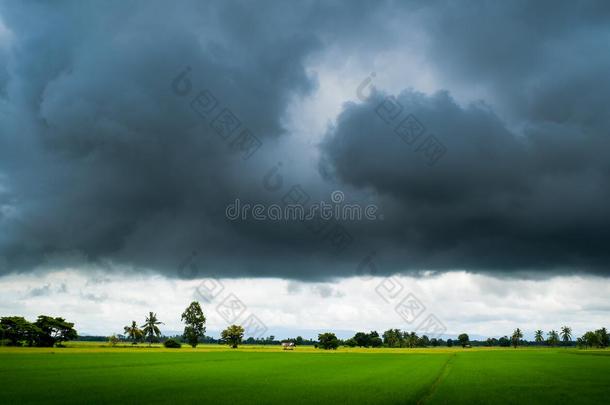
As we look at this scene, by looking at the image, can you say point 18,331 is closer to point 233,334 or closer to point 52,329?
point 52,329

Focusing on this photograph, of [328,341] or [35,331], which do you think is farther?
[328,341]

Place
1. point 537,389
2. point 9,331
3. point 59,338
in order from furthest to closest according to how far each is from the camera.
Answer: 1. point 59,338
2. point 9,331
3. point 537,389

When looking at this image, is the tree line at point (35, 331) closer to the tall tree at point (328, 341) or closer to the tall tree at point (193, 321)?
the tall tree at point (193, 321)

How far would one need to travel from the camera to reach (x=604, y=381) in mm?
48031

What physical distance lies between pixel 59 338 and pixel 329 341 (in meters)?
103

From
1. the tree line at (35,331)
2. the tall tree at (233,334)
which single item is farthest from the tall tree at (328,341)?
the tree line at (35,331)

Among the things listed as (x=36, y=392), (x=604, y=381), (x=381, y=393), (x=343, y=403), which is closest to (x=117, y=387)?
(x=36, y=392)

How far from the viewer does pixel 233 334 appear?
17012 cm

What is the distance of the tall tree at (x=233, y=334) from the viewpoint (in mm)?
168750

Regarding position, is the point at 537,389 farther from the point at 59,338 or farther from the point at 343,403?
the point at 59,338

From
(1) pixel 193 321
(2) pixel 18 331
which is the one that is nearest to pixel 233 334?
(1) pixel 193 321

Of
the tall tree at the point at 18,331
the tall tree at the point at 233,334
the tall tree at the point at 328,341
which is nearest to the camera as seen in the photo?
the tall tree at the point at 18,331

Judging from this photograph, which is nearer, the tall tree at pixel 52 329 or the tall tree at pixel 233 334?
the tall tree at pixel 52 329

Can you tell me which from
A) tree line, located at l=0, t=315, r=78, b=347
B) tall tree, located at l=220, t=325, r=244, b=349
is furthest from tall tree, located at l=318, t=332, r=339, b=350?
tree line, located at l=0, t=315, r=78, b=347
